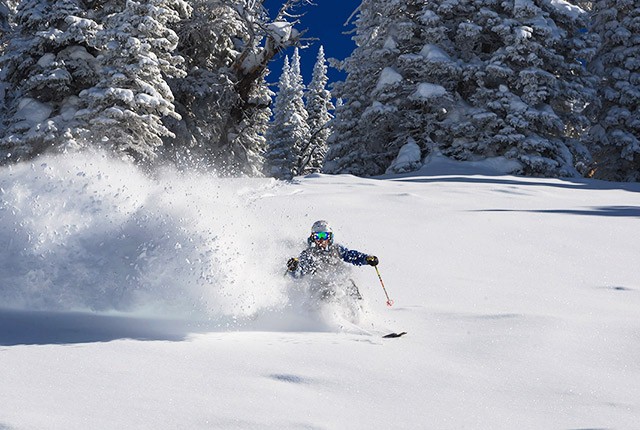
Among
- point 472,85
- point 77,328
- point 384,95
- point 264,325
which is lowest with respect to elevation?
point 264,325

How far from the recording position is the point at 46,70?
1856 centimetres

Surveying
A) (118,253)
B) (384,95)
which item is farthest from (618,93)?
(118,253)

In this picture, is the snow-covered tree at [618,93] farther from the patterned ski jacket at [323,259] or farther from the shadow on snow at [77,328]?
the shadow on snow at [77,328]

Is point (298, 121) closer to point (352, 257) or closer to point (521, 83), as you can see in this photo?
point (521, 83)

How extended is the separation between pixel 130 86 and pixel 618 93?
20716 mm

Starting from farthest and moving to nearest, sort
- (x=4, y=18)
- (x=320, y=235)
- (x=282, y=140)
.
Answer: (x=282, y=140), (x=4, y=18), (x=320, y=235)

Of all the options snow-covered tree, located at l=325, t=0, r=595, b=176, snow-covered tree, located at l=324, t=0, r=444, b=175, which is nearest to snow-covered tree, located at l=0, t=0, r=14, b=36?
snow-covered tree, located at l=324, t=0, r=444, b=175

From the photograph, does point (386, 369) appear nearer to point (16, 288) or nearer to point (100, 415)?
point (100, 415)

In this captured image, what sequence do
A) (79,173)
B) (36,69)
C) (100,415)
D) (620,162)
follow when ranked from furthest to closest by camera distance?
(620,162) → (36,69) → (79,173) → (100,415)

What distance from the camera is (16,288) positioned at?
5.95 metres

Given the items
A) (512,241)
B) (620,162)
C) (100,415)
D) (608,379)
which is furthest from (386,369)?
(620,162)

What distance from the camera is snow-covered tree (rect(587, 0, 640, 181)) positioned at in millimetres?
26219

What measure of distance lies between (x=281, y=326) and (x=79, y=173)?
3.16 metres

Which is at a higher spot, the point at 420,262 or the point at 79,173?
the point at 79,173
